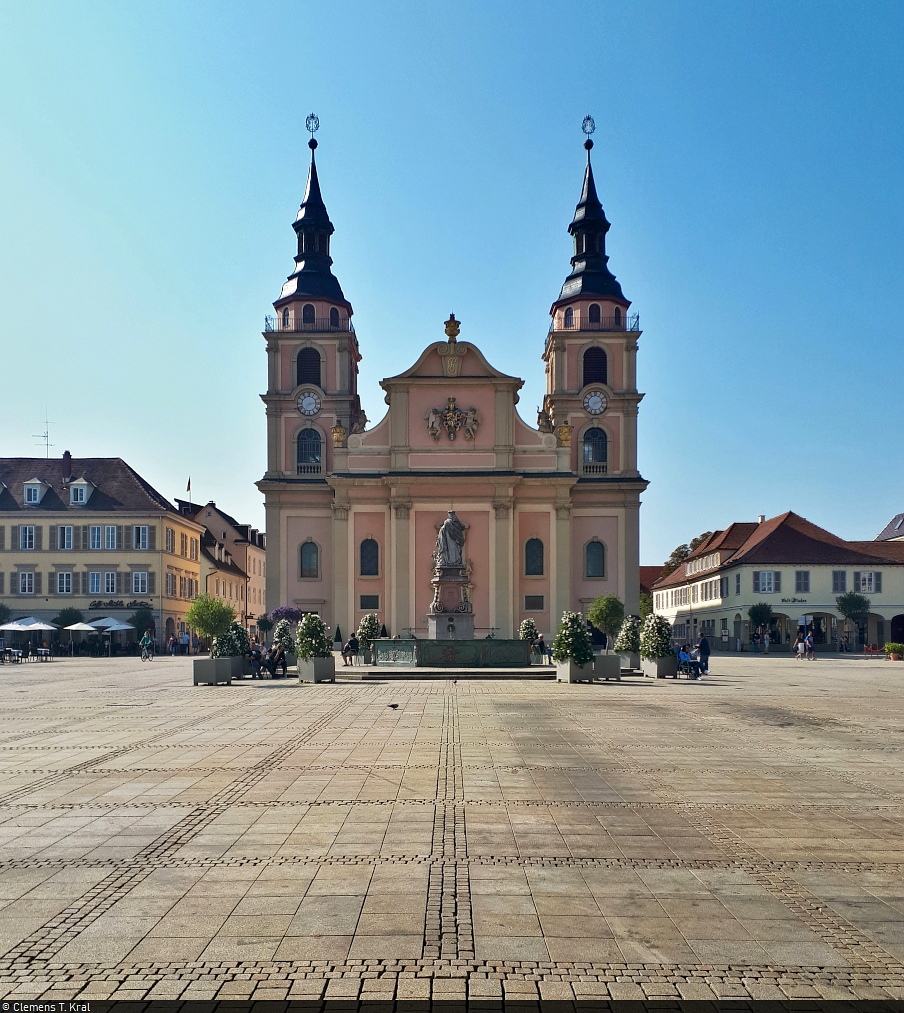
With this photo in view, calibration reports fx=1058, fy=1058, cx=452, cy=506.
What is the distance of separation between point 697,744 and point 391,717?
6412 millimetres

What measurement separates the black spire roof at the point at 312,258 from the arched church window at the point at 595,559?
22.2m

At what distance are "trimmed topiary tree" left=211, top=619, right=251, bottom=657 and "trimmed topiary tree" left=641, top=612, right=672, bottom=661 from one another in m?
13.2

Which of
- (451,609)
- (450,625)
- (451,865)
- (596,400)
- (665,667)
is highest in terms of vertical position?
(596,400)

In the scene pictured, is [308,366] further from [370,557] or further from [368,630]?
[368,630]

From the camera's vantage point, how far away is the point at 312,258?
227ft

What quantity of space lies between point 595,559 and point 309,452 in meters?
19.0

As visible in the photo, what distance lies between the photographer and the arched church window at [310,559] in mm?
64500

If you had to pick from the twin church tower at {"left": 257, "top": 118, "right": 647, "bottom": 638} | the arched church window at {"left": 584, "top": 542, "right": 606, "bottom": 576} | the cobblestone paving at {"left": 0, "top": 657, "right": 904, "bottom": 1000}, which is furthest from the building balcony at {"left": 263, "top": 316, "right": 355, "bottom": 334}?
the cobblestone paving at {"left": 0, "top": 657, "right": 904, "bottom": 1000}

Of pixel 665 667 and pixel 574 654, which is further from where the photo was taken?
pixel 665 667

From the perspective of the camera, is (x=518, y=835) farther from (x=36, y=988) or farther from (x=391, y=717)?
(x=391, y=717)

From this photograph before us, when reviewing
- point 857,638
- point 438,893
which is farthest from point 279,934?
point 857,638

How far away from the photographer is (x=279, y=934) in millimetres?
6297

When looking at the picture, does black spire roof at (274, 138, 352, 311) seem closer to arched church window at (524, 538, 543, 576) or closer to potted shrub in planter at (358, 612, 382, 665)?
arched church window at (524, 538, 543, 576)

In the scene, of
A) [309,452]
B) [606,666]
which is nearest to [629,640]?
[606,666]
